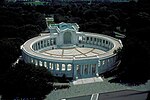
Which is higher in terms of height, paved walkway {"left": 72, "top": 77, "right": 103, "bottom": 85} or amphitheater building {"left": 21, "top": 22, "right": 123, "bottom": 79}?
amphitheater building {"left": 21, "top": 22, "right": 123, "bottom": 79}

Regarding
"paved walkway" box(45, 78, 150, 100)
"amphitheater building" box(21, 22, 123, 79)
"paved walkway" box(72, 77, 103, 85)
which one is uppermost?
"amphitheater building" box(21, 22, 123, 79)

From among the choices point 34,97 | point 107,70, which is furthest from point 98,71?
point 34,97

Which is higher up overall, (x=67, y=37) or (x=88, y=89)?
(x=67, y=37)

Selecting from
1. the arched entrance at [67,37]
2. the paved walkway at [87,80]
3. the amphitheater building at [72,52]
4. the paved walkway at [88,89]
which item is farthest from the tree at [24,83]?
the arched entrance at [67,37]

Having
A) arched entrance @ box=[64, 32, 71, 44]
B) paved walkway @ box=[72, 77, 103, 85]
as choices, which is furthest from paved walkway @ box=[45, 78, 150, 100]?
arched entrance @ box=[64, 32, 71, 44]

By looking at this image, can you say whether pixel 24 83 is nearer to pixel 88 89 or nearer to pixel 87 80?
pixel 88 89

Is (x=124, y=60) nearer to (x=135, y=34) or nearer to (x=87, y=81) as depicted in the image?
(x=87, y=81)

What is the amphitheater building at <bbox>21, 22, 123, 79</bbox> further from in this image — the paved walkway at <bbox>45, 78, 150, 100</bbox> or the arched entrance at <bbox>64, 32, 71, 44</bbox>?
the paved walkway at <bbox>45, 78, 150, 100</bbox>

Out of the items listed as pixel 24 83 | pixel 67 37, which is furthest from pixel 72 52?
pixel 24 83

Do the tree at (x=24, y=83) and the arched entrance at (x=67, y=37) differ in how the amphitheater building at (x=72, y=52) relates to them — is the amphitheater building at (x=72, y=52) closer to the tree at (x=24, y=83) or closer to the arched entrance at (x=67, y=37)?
the arched entrance at (x=67, y=37)
